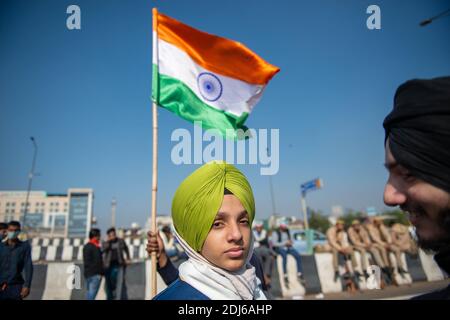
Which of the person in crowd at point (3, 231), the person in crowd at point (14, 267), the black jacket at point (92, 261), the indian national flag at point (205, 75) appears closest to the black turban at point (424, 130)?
the indian national flag at point (205, 75)

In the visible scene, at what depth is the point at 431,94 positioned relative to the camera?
934mm

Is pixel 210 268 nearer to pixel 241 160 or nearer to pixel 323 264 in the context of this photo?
pixel 241 160

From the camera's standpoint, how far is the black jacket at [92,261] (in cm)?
681

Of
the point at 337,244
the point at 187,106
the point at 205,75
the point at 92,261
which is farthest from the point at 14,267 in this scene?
the point at 337,244

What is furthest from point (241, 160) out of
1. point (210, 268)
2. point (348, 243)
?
point (348, 243)

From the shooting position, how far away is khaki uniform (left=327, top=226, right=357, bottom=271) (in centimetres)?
894

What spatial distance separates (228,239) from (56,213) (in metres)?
85.2

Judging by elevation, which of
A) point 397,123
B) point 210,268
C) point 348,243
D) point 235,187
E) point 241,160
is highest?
point 241,160

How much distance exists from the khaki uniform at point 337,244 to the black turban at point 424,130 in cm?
877

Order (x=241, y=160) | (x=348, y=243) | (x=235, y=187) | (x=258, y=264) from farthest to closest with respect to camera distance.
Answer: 1. (x=348, y=243)
2. (x=241, y=160)
3. (x=258, y=264)
4. (x=235, y=187)

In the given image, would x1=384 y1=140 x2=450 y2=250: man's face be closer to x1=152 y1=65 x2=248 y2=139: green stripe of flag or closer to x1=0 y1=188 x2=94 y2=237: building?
x1=152 y1=65 x2=248 y2=139: green stripe of flag

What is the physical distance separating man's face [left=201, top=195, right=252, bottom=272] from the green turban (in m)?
0.03

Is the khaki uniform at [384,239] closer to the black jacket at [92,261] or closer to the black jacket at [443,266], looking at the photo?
the black jacket at [92,261]

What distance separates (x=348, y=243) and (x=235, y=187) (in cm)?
879
